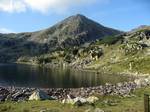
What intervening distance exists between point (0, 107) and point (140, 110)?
18.0m

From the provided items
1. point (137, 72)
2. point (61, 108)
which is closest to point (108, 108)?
point (61, 108)

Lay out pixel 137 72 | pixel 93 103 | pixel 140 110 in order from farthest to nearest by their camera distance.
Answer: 1. pixel 137 72
2. pixel 93 103
3. pixel 140 110

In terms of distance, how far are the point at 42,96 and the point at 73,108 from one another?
13282mm

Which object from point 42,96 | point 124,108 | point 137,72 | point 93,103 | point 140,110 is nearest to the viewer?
point 140,110

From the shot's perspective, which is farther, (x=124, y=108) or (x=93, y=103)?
(x=93, y=103)

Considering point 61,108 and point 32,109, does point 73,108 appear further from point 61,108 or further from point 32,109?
point 32,109

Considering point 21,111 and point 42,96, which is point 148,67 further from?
point 21,111

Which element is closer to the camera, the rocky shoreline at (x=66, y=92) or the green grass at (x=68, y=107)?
the green grass at (x=68, y=107)

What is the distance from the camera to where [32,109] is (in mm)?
42500

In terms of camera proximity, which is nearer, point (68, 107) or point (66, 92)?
point (68, 107)

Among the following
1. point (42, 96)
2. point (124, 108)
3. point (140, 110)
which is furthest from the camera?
point (42, 96)

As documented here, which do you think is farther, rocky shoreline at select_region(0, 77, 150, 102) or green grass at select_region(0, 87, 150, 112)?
rocky shoreline at select_region(0, 77, 150, 102)

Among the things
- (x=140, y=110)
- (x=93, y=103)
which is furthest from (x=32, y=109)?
(x=140, y=110)

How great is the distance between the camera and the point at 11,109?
141 ft
